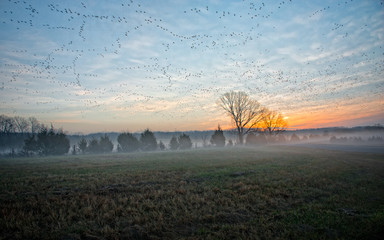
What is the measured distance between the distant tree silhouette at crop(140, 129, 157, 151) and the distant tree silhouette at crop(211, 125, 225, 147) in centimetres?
2067

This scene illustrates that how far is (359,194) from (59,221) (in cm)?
1108

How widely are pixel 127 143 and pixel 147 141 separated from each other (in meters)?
6.07

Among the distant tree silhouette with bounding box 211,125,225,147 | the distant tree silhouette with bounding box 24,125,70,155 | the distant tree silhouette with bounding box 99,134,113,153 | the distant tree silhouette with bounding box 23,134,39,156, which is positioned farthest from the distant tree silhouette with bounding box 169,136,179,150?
the distant tree silhouette with bounding box 23,134,39,156

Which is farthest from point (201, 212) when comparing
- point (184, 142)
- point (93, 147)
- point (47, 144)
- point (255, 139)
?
point (255, 139)

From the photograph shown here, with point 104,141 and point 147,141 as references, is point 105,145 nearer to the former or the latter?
point 104,141

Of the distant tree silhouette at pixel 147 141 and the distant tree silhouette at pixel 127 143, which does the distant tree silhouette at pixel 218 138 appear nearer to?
the distant tree silhouette at pixel 147 141

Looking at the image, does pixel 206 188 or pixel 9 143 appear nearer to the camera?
pixel 206 188

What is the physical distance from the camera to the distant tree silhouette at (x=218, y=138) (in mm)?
61709

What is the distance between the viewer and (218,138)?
62.0m

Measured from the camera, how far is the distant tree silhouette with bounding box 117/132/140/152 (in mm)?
52500

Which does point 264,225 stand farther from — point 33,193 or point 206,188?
point 33,193

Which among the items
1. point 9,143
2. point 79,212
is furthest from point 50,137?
point 79,212

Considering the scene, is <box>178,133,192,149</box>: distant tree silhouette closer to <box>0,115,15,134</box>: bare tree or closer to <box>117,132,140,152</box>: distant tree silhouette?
<box>117,132,140,152</box>: distant tree silhouette

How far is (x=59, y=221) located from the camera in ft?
17.1
